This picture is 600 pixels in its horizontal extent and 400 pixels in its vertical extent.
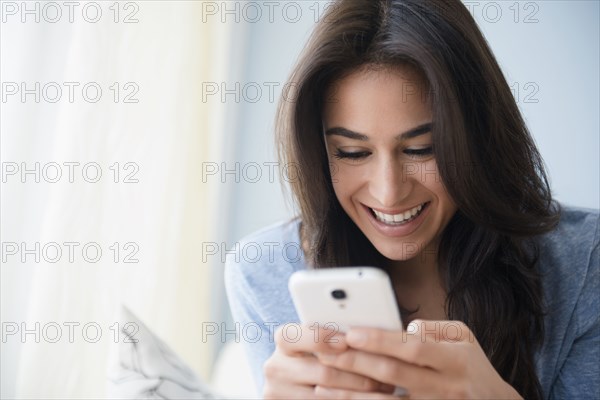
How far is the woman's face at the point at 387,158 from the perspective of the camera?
103 centimetres

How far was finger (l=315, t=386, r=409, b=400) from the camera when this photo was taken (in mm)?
848

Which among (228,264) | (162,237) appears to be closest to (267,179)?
(162,237)

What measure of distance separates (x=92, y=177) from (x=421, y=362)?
0.81 m

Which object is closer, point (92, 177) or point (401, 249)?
point (401, 249)

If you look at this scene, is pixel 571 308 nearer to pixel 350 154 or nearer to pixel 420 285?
pixel 420 285

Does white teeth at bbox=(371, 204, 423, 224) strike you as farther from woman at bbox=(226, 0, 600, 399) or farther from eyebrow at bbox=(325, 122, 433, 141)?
eyebrow at bbox=(325, 122, 433, 141)

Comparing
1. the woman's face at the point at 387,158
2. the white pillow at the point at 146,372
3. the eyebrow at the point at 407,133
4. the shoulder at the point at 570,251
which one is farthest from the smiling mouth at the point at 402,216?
the white pillow at the point at 146,372

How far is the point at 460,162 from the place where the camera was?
3.38 feet

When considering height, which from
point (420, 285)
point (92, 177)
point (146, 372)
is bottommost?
point (146, 372)

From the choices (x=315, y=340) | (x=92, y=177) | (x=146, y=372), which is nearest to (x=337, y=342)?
(x=315, y=340)

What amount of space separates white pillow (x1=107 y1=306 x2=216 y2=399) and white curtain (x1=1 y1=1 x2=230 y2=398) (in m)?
0.23

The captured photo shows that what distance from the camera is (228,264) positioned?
4.63 ft

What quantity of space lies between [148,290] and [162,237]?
0.14 meters

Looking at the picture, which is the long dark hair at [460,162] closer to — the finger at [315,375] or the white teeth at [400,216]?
the white teeth at [400,216]
